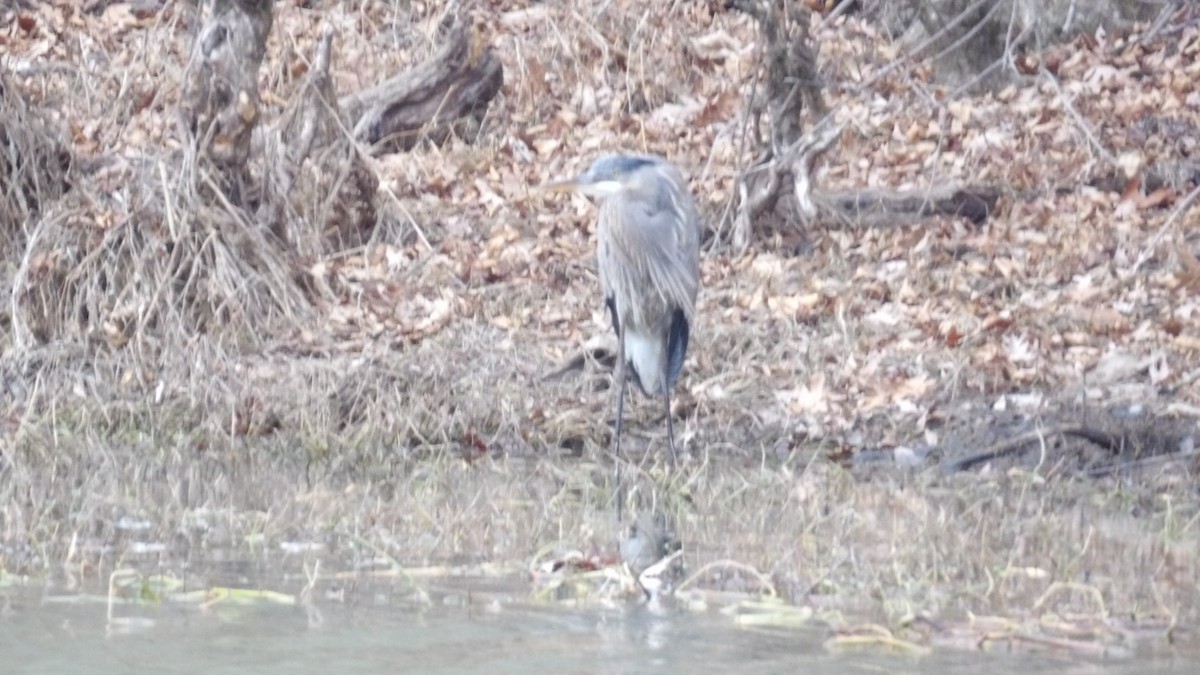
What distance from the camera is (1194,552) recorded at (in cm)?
512

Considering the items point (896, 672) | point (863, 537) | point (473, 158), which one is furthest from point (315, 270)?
point (896, 672)

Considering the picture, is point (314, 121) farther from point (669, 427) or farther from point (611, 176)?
point (669, 427)

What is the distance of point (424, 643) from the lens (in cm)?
391

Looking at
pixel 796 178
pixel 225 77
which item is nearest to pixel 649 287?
pixel 796 178

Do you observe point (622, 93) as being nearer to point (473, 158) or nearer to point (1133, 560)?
point (473, 158)

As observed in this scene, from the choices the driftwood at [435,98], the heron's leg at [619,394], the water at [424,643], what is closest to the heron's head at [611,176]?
the heron's leg at [619,394]

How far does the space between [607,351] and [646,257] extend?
539mm

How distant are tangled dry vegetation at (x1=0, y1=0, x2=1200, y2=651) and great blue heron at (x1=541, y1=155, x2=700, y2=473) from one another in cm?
26

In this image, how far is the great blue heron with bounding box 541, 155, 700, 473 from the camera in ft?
25.1

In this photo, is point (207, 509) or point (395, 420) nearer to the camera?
point (207, 509)

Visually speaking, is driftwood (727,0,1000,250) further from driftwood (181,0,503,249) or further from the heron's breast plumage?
driftwood (181,0,503,249)

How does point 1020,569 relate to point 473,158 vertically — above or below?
below

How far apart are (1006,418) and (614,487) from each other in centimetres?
157

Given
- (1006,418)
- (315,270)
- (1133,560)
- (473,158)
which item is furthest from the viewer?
(473,158)
